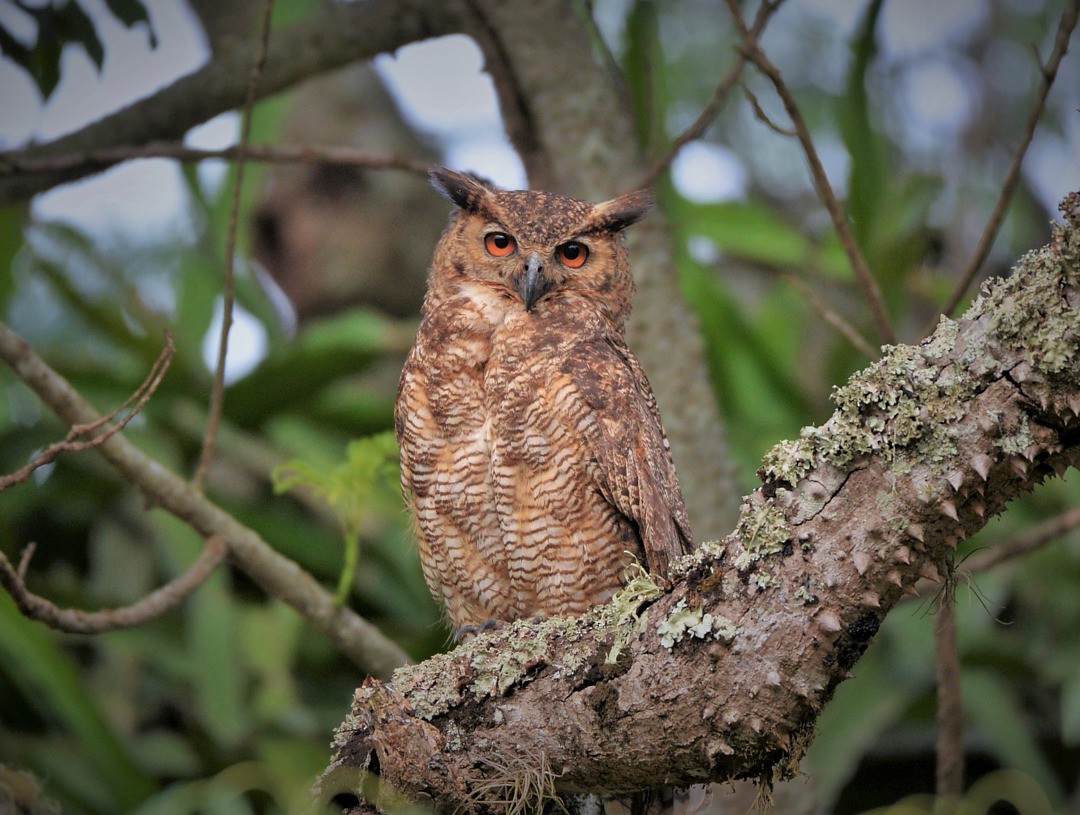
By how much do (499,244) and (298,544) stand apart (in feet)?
7.68

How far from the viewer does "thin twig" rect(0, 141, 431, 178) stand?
11.5ft

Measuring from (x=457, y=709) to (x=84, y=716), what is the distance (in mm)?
2641

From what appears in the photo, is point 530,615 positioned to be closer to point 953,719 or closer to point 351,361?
point 953,719

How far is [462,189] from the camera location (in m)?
3.37

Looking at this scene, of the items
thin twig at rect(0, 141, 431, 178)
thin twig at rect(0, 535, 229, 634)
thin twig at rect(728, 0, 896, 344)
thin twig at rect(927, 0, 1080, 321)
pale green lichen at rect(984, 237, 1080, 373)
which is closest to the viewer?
pale green lichen at rect(984, 237, 1080, 373)

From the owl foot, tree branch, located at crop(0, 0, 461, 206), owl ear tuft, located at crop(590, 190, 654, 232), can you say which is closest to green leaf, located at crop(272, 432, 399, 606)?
the owl foot

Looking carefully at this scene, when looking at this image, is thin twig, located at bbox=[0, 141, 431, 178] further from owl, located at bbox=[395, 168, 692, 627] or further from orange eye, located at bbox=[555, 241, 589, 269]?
owl, located at bbox=[395, 168, 692, 627]

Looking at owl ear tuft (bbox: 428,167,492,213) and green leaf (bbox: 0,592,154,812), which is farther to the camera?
green leaf (bbox: 0,592,154,812)

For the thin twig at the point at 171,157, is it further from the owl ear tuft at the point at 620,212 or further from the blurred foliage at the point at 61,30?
the owl ear tuft at the point at 620,212

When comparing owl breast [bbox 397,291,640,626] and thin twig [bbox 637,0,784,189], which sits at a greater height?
thin twig [bbox 637,0,784,189]

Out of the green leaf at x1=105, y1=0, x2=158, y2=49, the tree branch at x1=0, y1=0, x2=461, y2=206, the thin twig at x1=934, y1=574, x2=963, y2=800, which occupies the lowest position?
the thin twig at x1=934, y1=574, x2=963, y2=800

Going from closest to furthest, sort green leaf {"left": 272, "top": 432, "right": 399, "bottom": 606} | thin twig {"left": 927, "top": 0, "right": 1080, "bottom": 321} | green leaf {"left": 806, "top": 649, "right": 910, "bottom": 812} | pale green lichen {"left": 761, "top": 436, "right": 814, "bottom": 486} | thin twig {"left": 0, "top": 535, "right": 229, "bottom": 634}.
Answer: pale green lichen {"left": 761, "top": 436, "right": 814, "bottom": 486}
thin twig {"left": 0, "top": 535, "right": 229, "bottom": 634}
thin twig {"left": 927, "top": 0, "right": 1080, "bottom": 321}
green leaf {"left": 272, "top": 432, "right": 399, "bottom": 606}
green leaf {"left": 806, "top": 649, "right": 910, "bottom": 812}

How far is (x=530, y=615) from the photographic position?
9.73ft

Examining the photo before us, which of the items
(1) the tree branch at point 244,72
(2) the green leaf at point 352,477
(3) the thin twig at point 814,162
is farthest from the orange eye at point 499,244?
(1) the tree branch at point 244,72
